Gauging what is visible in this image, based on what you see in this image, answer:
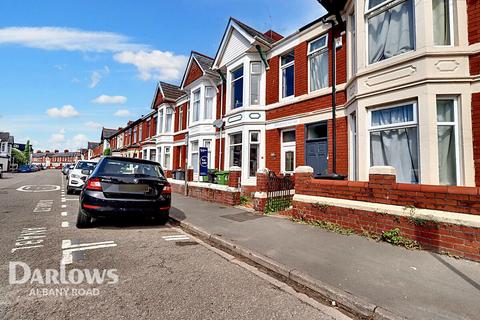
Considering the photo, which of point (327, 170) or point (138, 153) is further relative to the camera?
point (138, 153)

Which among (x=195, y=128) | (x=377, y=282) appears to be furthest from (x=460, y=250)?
(x=195, y=128)

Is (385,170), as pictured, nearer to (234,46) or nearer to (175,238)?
(175,238)

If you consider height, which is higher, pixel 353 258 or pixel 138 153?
pixel 138 153

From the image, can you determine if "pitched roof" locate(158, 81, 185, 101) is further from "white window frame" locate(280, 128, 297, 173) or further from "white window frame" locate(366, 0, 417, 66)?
"white window frame" locate(366, 0, 417, 66)

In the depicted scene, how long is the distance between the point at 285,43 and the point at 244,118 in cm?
373

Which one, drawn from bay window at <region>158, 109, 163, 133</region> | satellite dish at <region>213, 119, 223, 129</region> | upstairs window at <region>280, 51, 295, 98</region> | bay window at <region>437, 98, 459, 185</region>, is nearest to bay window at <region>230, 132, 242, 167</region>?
satellite dish at <region>213, 119, 223, 129</region>

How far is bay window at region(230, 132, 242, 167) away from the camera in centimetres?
1256

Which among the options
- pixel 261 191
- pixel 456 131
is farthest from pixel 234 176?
pixel 456 131

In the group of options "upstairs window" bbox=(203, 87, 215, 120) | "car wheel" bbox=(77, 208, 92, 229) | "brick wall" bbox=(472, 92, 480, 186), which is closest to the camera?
"car wheel" bbox=(77, 208, 92, 229)

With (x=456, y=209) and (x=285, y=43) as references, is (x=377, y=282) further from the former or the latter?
(x=285, y=43)

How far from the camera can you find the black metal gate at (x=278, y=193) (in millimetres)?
8008

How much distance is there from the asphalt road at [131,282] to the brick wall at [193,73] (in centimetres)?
1351

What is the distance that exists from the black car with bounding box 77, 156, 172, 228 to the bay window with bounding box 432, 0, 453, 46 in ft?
24.8

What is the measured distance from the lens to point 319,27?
9.73 meters
